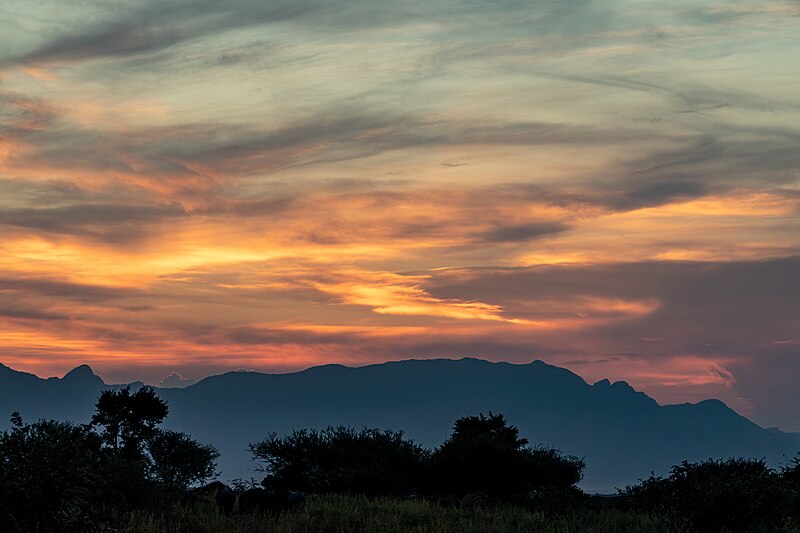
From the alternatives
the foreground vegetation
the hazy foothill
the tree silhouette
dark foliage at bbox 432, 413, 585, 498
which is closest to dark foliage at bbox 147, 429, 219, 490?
the tree silhouette

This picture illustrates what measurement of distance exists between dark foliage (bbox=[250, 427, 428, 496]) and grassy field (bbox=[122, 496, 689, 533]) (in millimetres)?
15104

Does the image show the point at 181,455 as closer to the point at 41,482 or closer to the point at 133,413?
the point at 133,413

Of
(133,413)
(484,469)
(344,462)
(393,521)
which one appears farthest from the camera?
(133,413)

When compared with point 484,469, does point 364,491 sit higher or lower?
lower

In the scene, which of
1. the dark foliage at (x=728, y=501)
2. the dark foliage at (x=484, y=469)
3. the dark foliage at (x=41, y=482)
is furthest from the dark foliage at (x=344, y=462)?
the dark foliage at (x=41, y=482)

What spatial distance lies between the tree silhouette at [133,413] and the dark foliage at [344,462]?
76.0 feet

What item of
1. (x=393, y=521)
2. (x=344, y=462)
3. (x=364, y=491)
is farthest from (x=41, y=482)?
(x=344, y=462)

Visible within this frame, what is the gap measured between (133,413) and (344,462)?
32435 mm

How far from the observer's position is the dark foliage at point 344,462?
54.8 metres

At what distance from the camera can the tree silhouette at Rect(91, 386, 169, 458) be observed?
85.2 m

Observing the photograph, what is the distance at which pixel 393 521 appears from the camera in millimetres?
34031

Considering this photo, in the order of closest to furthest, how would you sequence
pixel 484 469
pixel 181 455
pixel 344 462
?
pixel 484 469 → pixel 344 462 → pixel 181 455

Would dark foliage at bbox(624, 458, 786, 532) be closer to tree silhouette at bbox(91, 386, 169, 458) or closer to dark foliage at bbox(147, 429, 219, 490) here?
dark foliage at bbox(147, 429, 219, 490)

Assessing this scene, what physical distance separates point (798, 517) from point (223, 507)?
22.3m
